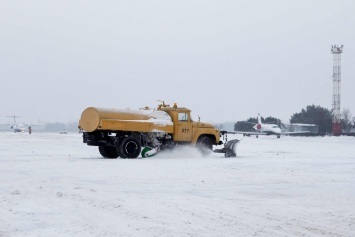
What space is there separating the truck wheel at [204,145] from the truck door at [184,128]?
0.59 metres

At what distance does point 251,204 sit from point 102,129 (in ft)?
43.5

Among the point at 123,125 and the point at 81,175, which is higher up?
the point at 123,125

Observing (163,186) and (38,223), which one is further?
(163,186)

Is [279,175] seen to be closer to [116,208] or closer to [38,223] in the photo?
[116,208]

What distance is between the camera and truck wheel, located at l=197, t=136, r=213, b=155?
24.1 metres

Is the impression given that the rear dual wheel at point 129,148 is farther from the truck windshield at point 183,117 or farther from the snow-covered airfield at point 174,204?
the snow-covered airfield at point 174,204

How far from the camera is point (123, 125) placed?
21984 mm

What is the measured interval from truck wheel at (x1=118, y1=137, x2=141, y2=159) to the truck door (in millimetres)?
2215

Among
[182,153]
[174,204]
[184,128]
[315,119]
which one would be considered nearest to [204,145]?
[182,153]

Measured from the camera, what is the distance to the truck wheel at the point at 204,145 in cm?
2409

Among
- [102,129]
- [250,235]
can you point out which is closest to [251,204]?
[250,235]

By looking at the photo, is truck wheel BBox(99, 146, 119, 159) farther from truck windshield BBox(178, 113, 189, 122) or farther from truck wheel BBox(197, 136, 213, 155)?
truck wheel BBox(197, 136, 213, 155)

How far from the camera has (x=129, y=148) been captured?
22.2 m

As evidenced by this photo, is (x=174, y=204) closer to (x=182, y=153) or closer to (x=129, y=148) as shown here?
(x=129, y=148)
